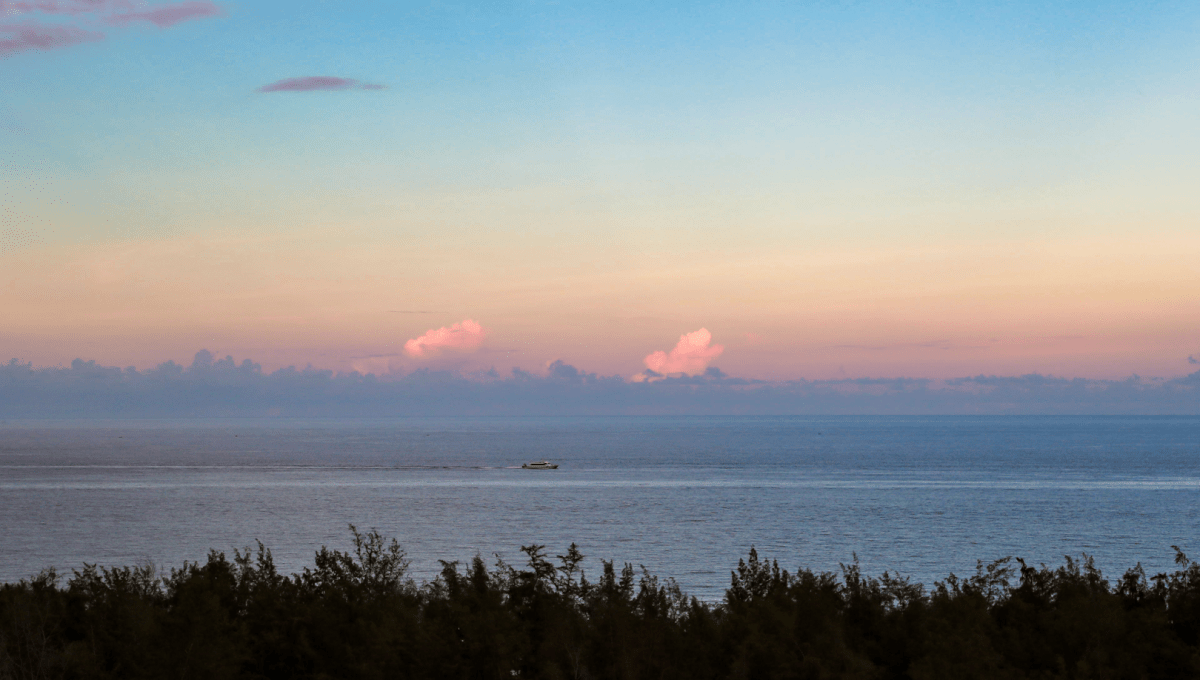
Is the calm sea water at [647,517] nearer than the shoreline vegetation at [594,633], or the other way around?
the shoreline vegetation at [594,633]

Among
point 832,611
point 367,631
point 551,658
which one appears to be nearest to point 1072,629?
point 832,611

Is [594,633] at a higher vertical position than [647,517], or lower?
higher

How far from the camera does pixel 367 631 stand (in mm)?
41344

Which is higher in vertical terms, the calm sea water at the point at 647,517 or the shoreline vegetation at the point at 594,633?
the shoreline vegetation at the point at 594,633

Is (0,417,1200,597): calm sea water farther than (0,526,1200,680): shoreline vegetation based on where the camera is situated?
Yes

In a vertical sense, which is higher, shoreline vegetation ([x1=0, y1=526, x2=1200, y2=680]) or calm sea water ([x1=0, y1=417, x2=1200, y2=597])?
shoreline vegetation ([x1=0, y1=526, x2=1200, y2=680])

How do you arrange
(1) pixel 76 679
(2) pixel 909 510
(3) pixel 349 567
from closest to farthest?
1. (1) pixel 76 679
2. (3) pixel 349 567
3. (2) pixel 909 510

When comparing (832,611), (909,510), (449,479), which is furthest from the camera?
(449,479)

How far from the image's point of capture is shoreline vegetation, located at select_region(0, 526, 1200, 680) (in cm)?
3850

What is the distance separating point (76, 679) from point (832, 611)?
30958mm

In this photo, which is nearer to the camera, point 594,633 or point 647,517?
point 594,633

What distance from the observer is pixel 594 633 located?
134ft

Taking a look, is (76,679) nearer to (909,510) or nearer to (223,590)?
(223,590)

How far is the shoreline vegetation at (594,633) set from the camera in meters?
38.5
